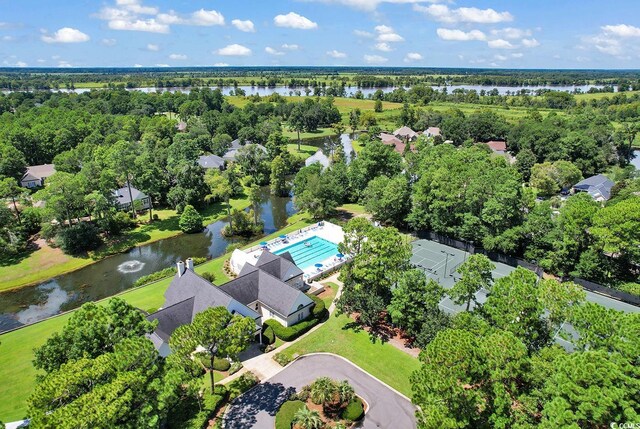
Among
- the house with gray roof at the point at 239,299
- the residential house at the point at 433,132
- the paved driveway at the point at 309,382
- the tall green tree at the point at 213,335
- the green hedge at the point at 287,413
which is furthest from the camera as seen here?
the residential house at the point at 433,132

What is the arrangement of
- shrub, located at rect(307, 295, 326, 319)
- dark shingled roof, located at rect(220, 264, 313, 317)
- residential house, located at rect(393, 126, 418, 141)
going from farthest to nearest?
residential house, located at rect(393, 126, 418, 141) < shrub, located at rect(307, 295, 326, 319) < dark shingled roof, located at rect(220, 264, 313, 317)

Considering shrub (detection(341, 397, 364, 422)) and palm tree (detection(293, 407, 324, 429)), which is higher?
palm tree (detection(293, 407, 324, 429))

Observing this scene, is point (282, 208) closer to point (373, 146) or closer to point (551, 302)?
point (373, 146)

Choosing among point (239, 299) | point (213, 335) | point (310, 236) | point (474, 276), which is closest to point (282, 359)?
point (239, 299)

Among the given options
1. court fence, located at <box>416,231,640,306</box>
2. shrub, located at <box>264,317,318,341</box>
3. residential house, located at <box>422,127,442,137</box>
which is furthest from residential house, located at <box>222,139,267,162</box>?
shrub, located at <box>264,317,318,341</box>

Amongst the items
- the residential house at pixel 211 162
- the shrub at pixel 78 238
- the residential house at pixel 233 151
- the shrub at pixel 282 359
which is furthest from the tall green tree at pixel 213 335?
the residential house at pixel 233 151

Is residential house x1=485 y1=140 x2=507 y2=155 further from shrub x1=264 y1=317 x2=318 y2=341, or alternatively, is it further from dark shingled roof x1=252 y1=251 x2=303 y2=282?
shrub x1=264 y1=317 x2=318 y2=341

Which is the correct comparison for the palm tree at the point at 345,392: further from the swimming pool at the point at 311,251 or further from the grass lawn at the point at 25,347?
the grass lawn at the point at 25,347

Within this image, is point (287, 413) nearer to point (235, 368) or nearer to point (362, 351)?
point (235, 368)
